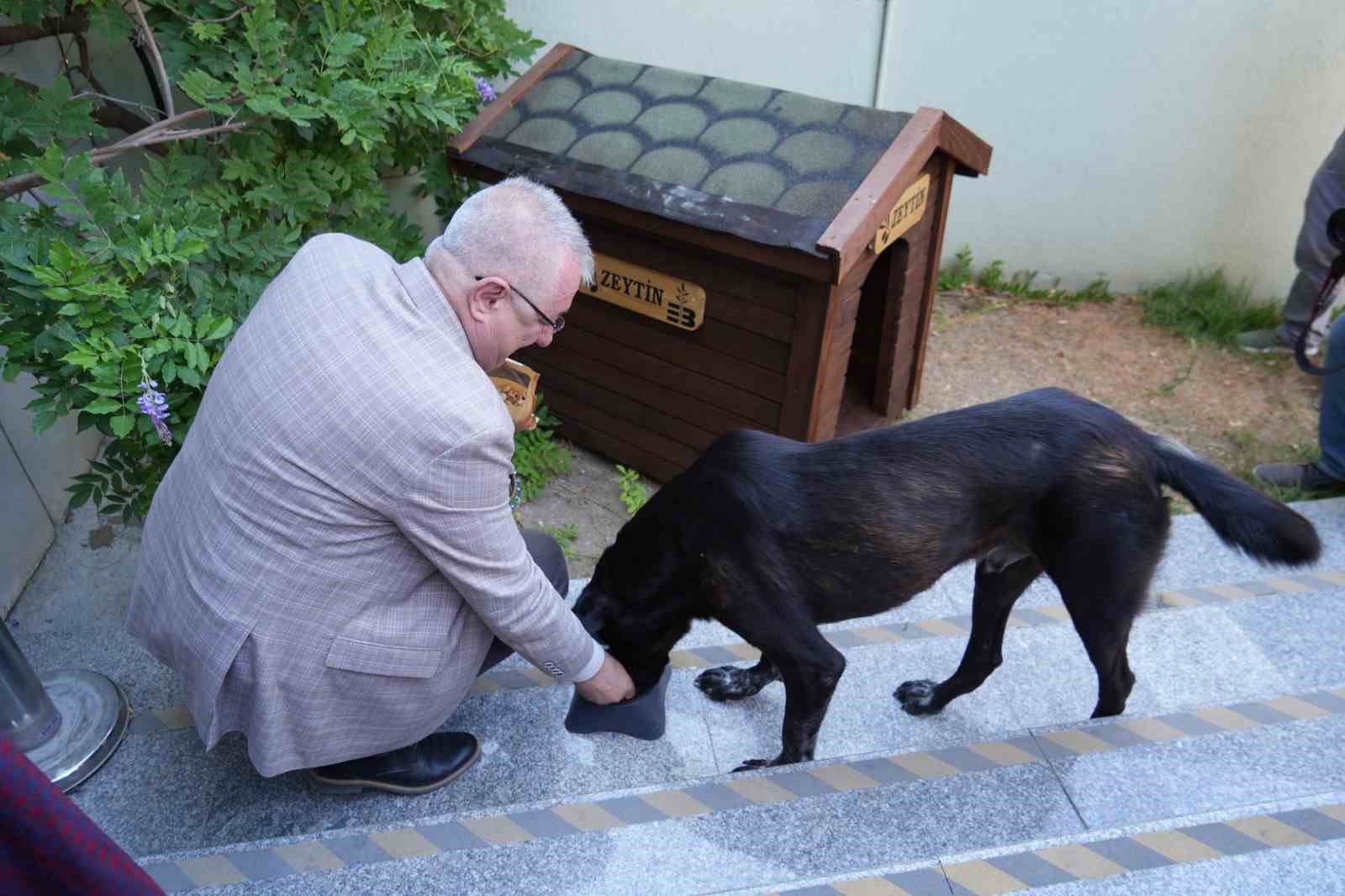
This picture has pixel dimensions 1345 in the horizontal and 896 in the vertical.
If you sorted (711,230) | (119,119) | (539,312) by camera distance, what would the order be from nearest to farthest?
(539,312) → (119,119) → (711,230)

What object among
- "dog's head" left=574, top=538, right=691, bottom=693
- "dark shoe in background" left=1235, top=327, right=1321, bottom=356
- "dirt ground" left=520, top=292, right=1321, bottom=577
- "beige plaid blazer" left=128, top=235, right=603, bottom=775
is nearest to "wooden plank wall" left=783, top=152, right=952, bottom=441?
"dirt ground" left=520, top=292, right=1321, bottom=577

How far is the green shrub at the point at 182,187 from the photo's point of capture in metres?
2.41

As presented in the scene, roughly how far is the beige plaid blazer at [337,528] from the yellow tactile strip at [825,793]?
28cm

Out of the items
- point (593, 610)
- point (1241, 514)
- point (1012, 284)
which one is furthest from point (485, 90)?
point (1012, 284)

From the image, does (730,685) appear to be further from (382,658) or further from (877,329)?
(877,329)

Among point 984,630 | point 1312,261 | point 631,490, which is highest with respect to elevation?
point 1312,261

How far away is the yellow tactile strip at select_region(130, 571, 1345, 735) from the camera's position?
298 cm

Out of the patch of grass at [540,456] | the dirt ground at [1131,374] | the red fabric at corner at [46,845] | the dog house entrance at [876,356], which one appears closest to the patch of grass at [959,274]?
the dirt ground at [1131,374]

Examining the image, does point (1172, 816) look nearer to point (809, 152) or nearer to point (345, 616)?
point (345, 616)

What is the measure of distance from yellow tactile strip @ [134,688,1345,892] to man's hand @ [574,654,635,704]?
32 cm

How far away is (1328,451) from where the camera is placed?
4.21 metres

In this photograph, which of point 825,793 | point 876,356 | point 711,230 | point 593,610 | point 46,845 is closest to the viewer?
point 46,845

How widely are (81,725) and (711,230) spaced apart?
8.80 ft

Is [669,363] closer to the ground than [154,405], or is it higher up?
closer to the ground
